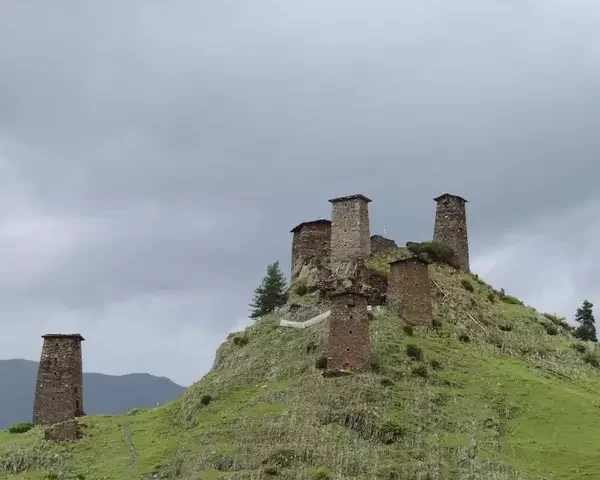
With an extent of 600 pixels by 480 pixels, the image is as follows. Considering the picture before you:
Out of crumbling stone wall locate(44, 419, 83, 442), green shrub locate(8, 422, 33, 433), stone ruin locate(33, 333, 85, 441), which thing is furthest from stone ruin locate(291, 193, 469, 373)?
green shrub locate(8, 422, 33, 433)

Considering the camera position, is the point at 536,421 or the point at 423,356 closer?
the point at 536,421

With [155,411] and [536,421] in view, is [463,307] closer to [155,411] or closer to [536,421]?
[536,421]

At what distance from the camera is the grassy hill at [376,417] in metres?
62.1

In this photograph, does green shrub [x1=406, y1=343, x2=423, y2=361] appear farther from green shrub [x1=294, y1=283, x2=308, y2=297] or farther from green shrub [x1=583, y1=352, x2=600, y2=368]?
green shrub [x1=583, y1=352, x2=600, y2=368]

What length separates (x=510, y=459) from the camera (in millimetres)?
62125

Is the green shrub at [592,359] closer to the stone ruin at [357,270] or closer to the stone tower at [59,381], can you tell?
the stone ruin at [357,270]

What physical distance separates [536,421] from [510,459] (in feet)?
24.6

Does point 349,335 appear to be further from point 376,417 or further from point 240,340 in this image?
point 240,340

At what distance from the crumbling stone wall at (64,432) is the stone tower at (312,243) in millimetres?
30028

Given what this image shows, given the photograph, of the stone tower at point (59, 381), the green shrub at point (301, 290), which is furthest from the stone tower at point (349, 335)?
the stone tower at point (59, 381)

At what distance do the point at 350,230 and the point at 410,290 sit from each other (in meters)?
11.8

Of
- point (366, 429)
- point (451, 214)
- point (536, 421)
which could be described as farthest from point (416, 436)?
point (451, 214)

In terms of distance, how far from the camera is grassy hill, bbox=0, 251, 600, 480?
62.1 meters

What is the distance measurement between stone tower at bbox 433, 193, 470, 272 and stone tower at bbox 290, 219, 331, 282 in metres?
12.8
